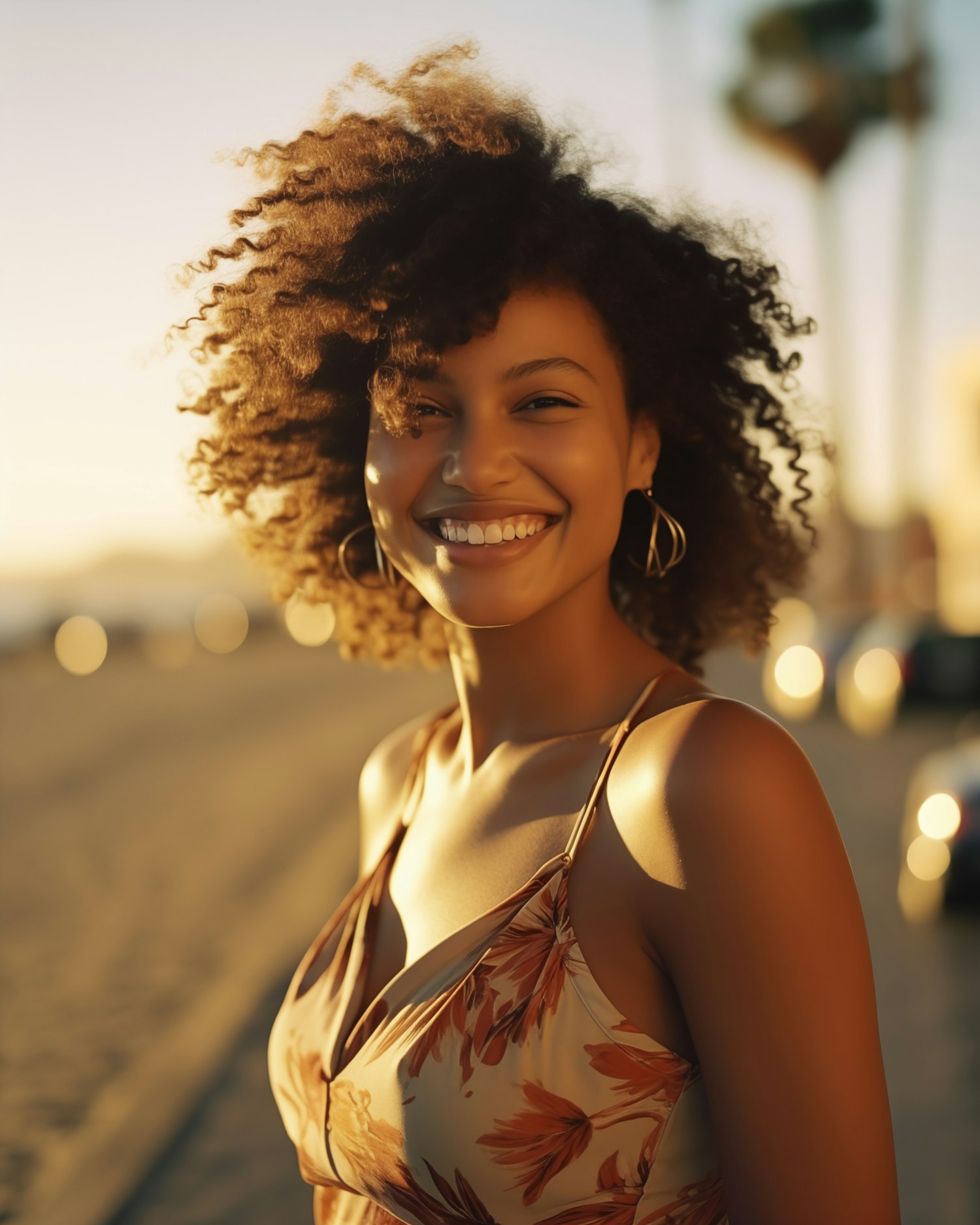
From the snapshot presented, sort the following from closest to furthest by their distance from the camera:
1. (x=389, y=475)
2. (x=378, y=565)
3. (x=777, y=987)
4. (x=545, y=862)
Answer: (x=777, y=987) → (x=545, y=862) → (x=389, y=475) → (x=378, y=565)

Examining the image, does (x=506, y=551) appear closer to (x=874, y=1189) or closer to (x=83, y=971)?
(x=874, y=1189)

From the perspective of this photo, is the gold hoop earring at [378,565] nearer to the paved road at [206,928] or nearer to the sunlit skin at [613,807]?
the sunlit skin at [613,807]

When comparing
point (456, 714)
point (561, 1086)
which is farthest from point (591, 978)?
point (456, 714)

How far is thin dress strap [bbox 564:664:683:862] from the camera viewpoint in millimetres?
1861

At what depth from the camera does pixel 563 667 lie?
2246mm

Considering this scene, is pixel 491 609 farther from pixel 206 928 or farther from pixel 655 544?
pixel 206 928

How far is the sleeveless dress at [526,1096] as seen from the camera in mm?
1725

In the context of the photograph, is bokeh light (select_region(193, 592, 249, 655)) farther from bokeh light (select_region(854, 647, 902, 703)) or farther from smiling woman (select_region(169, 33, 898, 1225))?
smiling woman (select_region(169, 33, 898, 1225))

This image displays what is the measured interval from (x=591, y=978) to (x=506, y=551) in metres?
0.66

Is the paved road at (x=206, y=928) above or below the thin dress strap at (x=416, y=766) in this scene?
below

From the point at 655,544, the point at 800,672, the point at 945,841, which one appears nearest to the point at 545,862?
the point at 655,544

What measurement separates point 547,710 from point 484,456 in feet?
1.61

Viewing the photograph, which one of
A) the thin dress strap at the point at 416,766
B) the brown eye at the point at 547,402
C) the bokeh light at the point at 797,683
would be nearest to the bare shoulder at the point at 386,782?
the thin dress strap at the point at 416,766

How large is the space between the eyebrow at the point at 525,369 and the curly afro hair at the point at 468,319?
0.03 m
